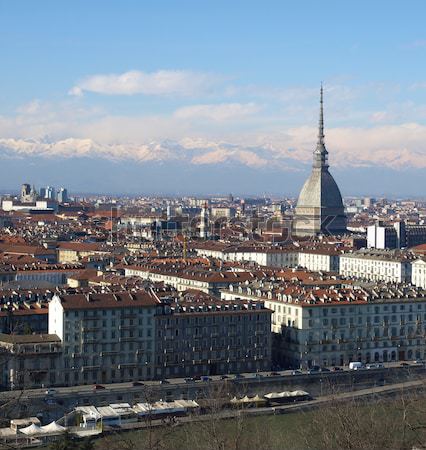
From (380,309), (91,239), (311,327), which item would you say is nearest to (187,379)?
(311,327)

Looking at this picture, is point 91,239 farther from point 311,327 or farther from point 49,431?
point 49,431

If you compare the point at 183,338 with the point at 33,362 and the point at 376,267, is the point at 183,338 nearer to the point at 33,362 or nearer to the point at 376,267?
the point at 33,362

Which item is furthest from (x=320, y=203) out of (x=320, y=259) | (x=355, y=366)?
(x=355, y=366)

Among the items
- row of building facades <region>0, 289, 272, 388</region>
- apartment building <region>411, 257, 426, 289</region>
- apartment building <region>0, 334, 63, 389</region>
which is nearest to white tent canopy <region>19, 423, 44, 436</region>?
apartment building <region>0, 334, 63, 389</region>

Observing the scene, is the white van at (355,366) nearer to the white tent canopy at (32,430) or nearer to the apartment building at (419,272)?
the white tent canopy at (32,430)

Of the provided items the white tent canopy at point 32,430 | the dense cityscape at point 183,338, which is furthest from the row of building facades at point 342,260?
the white tent canopy at point 32,430
